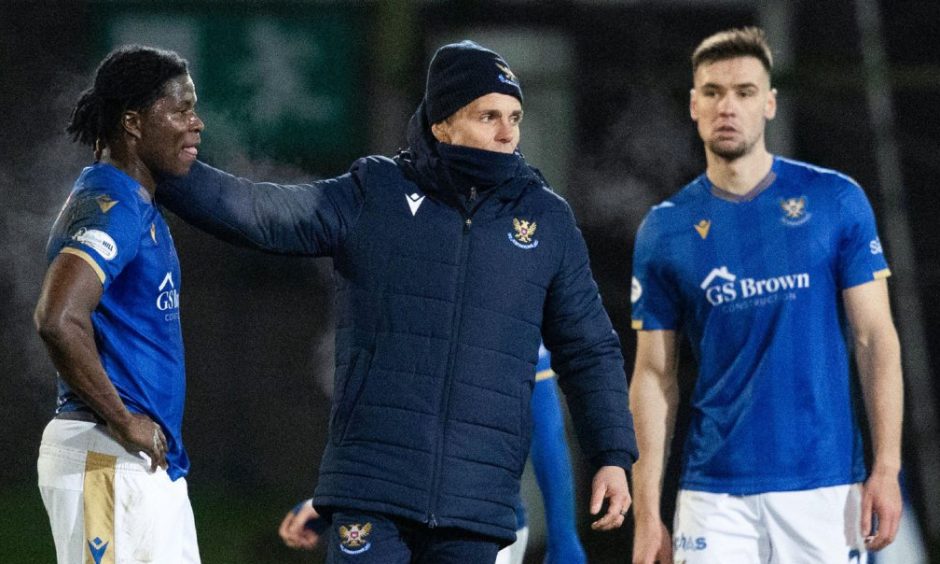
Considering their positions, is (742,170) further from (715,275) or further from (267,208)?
(267,208)

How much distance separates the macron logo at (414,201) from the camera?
11.5ft

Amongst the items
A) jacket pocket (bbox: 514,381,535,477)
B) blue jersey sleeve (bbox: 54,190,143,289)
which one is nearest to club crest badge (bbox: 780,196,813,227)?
jacket pocket (bbox: 514,381,535,477)

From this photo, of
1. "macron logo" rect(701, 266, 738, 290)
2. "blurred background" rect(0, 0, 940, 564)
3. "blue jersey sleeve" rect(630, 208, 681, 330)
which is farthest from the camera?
"blurred background" rect(0, 0, 940, 564)

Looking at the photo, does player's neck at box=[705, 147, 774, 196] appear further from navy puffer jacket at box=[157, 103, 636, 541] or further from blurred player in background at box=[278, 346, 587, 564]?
navy puffer jacket at box=[157, 103, 636, 541]

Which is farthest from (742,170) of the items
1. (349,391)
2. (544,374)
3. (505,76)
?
(349,391)

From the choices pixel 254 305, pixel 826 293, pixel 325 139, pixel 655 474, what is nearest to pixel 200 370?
pixel 254 305

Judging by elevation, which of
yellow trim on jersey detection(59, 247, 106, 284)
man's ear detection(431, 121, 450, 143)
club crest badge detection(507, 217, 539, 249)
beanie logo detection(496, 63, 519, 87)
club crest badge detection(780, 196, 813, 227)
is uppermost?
beanie logo detection(496, 63, 519, 87)

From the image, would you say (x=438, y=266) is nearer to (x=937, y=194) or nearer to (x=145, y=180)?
(x=145, y=180)

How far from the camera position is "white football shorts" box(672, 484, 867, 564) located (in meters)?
4.32

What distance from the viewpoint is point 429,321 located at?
3.39 meters

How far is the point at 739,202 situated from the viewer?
4.61 metres

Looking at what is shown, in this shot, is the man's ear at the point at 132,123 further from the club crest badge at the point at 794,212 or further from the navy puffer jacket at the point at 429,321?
the club crest badge at the point at 794,212

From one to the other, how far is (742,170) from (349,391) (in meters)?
1.77

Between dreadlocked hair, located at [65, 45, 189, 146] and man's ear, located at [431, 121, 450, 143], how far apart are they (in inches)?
24.5
